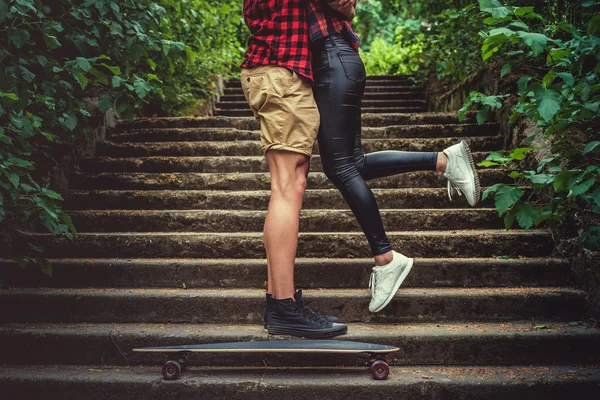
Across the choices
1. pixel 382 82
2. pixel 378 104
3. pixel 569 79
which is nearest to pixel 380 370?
pixel 569 79

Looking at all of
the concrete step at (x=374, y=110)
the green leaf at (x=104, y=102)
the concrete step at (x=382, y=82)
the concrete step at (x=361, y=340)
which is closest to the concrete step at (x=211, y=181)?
the green leaf at (x=104, y=102)

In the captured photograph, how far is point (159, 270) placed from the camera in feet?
10.0

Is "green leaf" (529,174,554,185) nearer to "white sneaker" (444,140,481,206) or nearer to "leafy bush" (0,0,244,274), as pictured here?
"white sneaker" (444,140,481,206)

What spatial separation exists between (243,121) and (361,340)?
11.0 feet

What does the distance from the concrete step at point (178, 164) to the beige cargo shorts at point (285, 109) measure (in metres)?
1.91

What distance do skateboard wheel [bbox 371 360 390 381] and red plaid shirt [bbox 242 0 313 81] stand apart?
4.06 feet

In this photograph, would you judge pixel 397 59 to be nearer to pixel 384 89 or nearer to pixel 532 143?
pixel 384 89

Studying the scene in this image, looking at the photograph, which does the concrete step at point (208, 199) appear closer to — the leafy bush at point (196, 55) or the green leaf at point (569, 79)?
the leafy bush at point (196, 55)

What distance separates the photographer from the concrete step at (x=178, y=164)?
4.33 metres

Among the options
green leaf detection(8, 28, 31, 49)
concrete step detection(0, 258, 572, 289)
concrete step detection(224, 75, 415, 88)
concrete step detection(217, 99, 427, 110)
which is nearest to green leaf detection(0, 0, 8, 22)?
green leaf detection(8, 28, 31, 49)

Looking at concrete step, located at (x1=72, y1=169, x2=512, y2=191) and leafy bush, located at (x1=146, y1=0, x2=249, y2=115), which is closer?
concrete step, located at (x1=72, y1=169, x2=512, y2=191)

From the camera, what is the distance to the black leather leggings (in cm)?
243

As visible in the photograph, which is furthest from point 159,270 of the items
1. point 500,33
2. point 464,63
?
point 464,63

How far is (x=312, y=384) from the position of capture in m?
2.24
